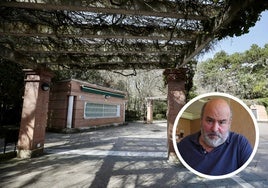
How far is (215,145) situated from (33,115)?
21.1 feet

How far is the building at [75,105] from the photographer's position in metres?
12.8

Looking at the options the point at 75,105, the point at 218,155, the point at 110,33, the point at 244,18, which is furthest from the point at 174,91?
the point at 75,105

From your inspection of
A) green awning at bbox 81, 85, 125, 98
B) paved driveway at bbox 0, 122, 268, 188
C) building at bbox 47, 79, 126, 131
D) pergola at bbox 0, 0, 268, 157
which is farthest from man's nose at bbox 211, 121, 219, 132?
green awning at bbox 81, 85, 125, 98

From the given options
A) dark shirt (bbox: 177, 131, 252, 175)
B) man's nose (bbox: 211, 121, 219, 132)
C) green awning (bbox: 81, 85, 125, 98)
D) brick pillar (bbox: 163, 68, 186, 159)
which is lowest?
dark shirt (bbox: 177, 131, 252, 175)

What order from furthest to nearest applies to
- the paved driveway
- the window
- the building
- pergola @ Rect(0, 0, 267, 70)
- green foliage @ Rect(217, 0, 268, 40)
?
the window, the building, the paved driveway, pergola @ Rect(0, 0, 267, 70), green foliage @ Rect(217, 0, 268, 40)

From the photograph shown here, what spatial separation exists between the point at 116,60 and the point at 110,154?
3136 mm

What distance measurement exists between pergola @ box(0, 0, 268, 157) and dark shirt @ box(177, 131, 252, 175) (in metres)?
1.69

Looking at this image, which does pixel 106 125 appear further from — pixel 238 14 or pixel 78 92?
pixel 238 14

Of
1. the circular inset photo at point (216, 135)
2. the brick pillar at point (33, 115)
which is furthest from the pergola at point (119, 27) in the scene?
the circular inset photo at point (216, 135)

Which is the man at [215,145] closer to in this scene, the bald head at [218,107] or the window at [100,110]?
the bald head at [218,107]

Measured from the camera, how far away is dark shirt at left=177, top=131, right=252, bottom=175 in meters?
0.67

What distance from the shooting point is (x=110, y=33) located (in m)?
3.80

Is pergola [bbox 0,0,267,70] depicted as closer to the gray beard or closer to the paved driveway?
the gray beard

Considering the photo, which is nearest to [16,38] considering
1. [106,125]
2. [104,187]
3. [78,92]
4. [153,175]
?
[104,187]
